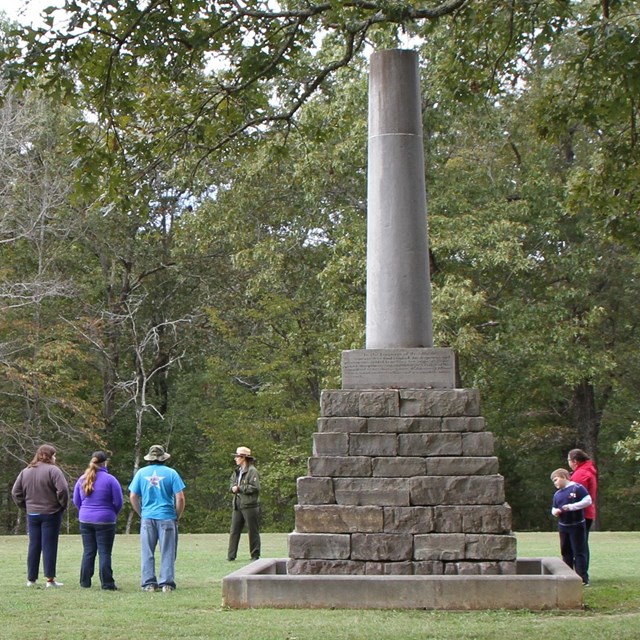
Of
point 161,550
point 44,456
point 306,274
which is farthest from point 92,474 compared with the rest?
point 306,274

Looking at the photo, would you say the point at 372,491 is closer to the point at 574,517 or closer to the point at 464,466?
the point at 464,466

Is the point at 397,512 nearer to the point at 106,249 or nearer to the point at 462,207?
the point at 462,207

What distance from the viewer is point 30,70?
9938mm

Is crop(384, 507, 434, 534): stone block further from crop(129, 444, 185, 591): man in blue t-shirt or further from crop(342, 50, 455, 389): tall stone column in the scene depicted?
crop(129, 444, 185, 591): man in blue t-shirt

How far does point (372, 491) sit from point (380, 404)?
0.82 m

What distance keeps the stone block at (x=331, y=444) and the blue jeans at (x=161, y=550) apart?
2.42 meters

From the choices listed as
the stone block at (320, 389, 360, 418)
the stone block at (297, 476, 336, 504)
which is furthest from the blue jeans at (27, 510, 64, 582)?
the stone block at (320, 389, 360, 418)

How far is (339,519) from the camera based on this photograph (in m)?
10.7

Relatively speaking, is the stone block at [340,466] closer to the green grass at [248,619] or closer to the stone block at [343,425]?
the stone block at [343,425]

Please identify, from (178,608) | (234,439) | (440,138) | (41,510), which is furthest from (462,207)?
(178,608)

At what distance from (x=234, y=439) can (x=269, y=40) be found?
24068 mm

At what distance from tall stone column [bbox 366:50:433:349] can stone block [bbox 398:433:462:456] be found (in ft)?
2.93

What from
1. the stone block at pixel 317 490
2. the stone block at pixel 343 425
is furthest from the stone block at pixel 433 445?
the stone block at pixel 317 490

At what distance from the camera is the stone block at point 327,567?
10.7 meters
